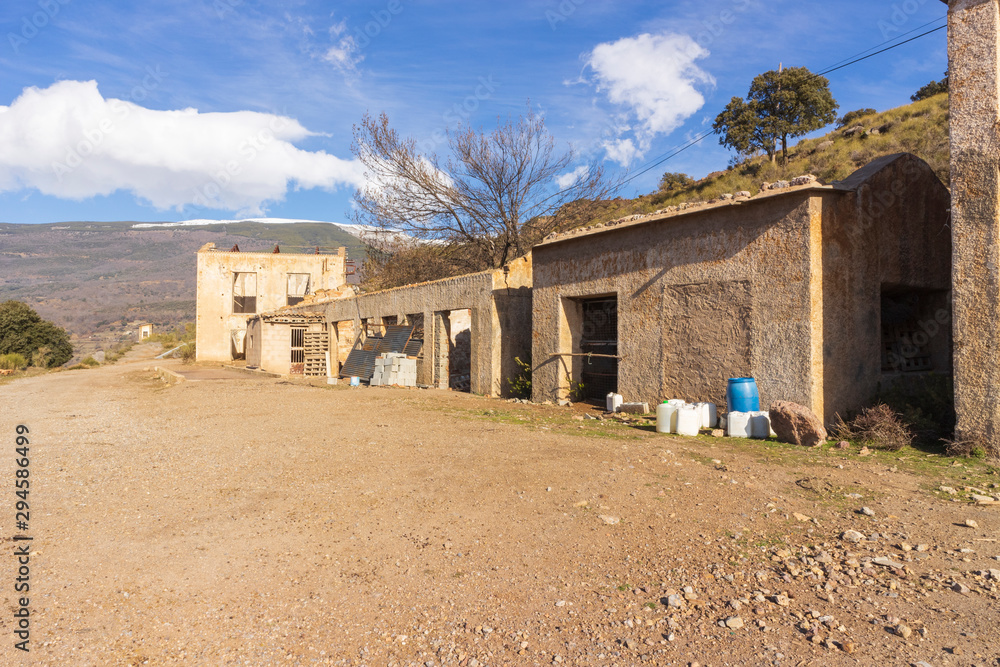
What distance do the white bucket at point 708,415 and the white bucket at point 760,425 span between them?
0.77m

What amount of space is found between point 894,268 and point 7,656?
10285mm

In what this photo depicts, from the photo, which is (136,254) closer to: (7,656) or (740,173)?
(740,173)

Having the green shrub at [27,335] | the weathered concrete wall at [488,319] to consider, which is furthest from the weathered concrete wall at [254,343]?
the green shrub at [27,335]

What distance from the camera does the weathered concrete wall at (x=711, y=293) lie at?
25.8 feet

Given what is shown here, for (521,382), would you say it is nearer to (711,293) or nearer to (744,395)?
(711,293)

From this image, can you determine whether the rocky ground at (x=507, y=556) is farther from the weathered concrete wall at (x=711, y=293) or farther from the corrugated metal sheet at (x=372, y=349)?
the corrugated metal sheet at (x=372, y=349)

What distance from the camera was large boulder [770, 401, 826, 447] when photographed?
7160 mm

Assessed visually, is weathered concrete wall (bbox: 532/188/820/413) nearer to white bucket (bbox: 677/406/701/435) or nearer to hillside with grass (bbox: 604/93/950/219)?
white bucket (bbox: 677/406/701/435)

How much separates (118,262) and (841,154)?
13339cm

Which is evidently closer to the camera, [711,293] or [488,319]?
[711,293]

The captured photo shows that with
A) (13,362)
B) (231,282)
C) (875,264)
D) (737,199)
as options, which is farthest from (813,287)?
(13,362)

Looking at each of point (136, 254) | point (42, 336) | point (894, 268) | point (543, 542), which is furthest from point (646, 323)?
point (136, 254)

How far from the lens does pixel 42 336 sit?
33812 mm

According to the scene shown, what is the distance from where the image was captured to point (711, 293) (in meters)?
8.88
